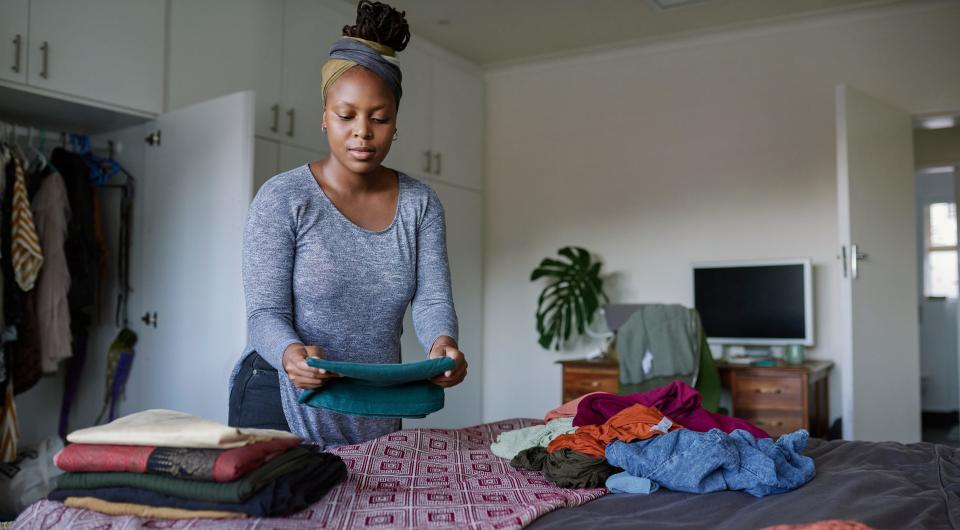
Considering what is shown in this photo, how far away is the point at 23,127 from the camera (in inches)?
135

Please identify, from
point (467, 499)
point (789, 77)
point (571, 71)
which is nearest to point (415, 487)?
point (467, 499)

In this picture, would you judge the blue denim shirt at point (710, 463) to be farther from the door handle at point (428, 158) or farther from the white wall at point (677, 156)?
the door handle at point (428, 158)

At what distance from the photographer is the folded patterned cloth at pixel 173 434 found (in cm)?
111

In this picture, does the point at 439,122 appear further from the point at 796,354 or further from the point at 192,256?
the point at 796,354

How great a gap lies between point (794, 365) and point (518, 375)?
6.29ft

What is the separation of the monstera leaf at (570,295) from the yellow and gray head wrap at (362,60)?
11.0ft

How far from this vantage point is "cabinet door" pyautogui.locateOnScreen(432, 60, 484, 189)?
506 centimetres

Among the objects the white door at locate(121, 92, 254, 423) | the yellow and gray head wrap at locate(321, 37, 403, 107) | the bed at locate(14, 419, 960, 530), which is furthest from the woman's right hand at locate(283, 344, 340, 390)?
the white door at locate(121, 92, 254, 423)

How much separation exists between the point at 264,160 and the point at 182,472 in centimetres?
286

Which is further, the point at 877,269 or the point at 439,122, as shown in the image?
the point at 439,122

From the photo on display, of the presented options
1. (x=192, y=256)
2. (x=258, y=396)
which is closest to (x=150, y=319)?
(x=192, y=256)

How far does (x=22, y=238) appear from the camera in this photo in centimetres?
300

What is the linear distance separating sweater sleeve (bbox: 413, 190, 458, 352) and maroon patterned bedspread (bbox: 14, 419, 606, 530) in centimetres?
23

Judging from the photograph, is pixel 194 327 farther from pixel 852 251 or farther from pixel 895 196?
pixel 895 196
